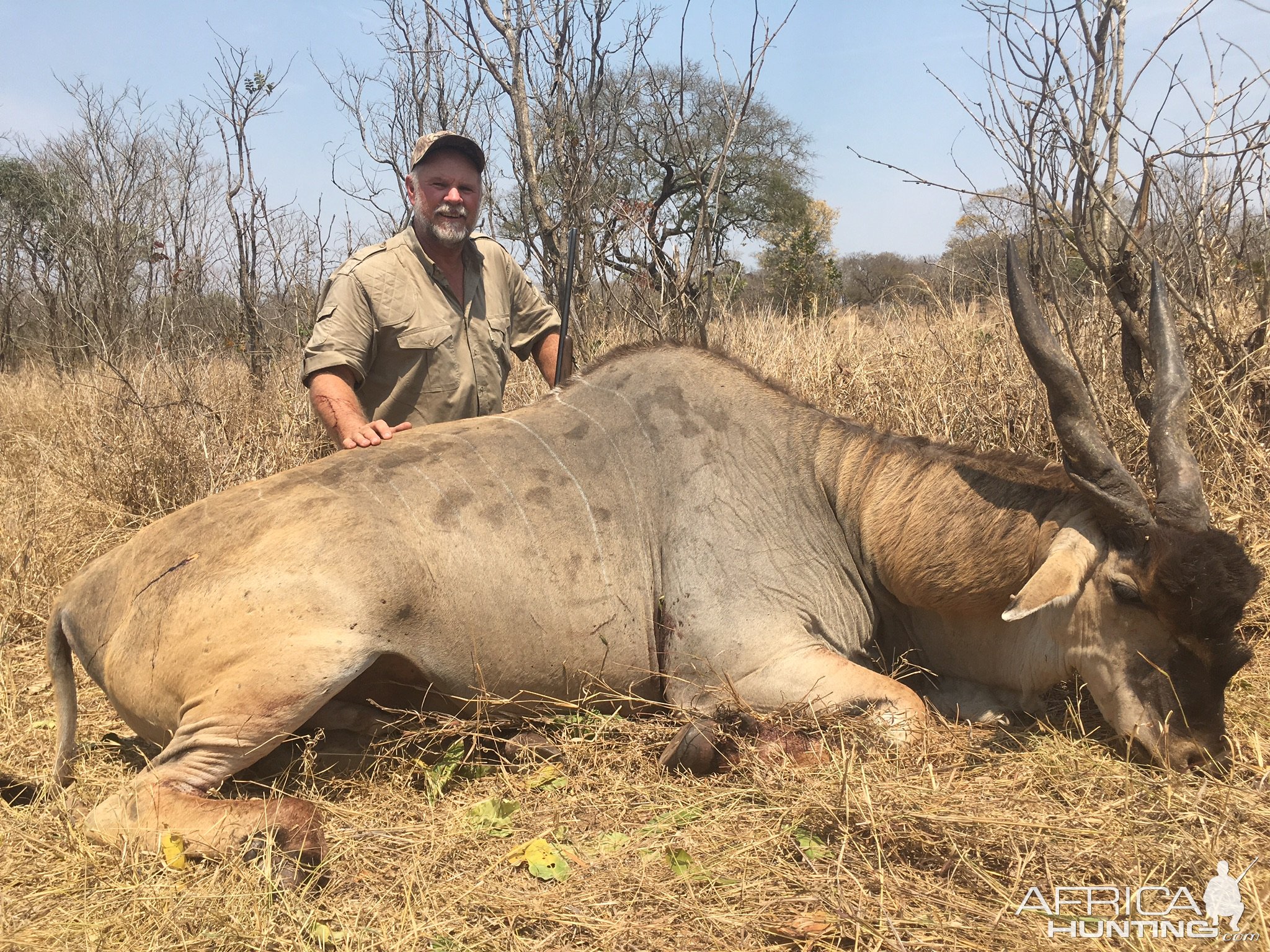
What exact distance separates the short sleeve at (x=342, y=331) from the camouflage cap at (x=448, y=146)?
754 millimetres

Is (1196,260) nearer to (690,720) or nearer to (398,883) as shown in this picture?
(690,720)

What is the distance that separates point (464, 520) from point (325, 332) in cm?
170

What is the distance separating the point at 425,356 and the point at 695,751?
2605 millimetres

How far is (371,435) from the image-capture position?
12.2ft

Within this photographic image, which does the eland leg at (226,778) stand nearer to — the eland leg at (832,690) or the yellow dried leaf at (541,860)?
the yellow dried leaf at (541,860)

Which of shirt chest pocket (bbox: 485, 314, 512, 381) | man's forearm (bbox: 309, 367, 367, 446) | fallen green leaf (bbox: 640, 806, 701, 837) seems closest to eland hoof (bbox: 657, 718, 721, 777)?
fallen green leaf (bbox: 640, 806, 701, 837)

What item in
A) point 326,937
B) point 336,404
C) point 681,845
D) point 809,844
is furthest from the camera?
point 336,404

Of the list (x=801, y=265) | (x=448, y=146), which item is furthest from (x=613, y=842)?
(x=801, y=265)

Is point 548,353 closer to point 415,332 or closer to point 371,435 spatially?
point 415,332

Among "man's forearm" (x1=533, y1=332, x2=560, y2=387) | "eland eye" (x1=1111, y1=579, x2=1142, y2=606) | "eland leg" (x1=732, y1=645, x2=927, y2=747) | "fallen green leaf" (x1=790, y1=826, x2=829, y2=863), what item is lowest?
"fallen green leaf" (x1=790, y1=826, x2=829, y2=863)

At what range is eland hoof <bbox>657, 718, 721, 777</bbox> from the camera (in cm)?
306

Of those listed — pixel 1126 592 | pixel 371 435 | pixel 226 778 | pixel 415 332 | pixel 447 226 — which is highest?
pixel 447 226

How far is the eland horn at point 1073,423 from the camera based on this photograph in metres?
3.03

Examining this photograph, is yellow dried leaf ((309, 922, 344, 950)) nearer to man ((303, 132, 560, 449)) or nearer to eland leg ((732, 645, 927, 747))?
eland leg ((732, 645, 927, 747))
